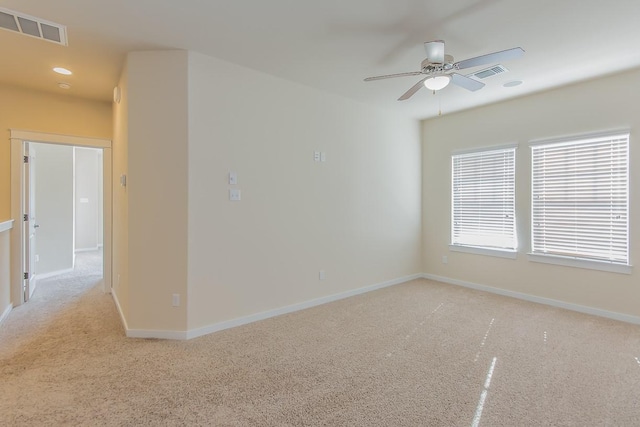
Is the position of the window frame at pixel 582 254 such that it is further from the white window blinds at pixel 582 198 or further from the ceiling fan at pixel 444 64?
the ceiling fan at pixel 444 64

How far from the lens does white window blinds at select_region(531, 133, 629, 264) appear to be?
361cm

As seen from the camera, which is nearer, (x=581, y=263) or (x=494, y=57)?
(x=494, y=57)

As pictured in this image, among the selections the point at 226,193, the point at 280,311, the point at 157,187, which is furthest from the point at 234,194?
the point at 280,311

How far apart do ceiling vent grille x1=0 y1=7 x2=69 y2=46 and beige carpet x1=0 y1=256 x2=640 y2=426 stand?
2.68 m

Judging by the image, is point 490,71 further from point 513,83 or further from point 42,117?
point 42,117

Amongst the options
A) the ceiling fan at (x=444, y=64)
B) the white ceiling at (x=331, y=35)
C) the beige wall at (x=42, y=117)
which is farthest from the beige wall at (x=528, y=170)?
the beige wall at (x=42, y=117)

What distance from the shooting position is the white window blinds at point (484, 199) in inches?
179

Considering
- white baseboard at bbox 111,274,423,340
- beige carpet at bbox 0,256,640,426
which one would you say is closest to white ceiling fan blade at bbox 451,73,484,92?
beige carpet at bbox 0,256,640,426

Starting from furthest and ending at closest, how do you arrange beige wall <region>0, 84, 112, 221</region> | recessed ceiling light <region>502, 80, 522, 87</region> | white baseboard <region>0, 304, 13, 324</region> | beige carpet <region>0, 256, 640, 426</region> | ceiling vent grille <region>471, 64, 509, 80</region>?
beige wall <region>0, 84, 112, 221</region>
recessed ceiling light <region>502, 80, 522, 87</region>
white baseboard <region>0, 304, 13, 324</region>
ceiling vent grille <region>471, 64, 509, 80</region>
beige carpet <region>0, 256, 640, 426</region>

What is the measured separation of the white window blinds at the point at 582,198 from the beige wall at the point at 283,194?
190cm

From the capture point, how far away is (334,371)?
2.48m

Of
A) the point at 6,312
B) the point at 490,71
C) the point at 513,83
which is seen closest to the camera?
the point at 490,71

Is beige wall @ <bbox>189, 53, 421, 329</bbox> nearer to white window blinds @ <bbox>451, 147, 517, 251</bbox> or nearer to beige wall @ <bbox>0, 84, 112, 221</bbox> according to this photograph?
white window blinds @ <bbox>451, 147, 517, 251</bbox>

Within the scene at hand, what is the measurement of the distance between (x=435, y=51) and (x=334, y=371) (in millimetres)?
2582
